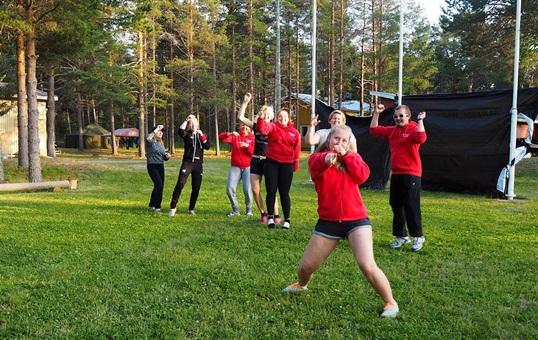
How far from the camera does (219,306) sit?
3.97m

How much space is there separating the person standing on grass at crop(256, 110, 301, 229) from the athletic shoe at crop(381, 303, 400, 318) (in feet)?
11.0

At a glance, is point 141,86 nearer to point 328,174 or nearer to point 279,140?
point 279,140

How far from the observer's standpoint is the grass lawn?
3582 millimetres

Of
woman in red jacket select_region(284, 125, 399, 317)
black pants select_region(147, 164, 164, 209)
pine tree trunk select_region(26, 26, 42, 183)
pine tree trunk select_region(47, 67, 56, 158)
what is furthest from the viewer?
pine tree trunk select_region(47, 67, 56, 158)

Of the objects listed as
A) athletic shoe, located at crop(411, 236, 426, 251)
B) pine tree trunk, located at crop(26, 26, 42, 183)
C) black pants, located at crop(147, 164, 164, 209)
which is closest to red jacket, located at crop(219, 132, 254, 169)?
black pants, located at crop(147, 164, 164, 209)

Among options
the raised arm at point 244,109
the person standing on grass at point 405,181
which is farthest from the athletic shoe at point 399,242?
the raised arm at point 244,109

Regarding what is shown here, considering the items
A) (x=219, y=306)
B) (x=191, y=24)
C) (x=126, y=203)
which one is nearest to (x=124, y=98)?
(x=191, y=24)

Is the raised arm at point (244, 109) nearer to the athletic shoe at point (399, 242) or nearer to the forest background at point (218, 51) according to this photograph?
the athletic shoe at point (399, 242)

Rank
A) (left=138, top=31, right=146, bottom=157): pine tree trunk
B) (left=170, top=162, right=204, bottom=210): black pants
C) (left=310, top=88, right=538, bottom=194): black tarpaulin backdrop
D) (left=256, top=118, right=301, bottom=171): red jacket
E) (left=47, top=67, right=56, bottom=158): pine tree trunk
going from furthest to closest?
(left=138, top=31, right=146, bottom=157): pine tree trunk
(left=47, top=67, right=56, bottom=158): pine tree trunk
(left=310, top=88, right=538, bottom=194): black tarpaulin backdrop
(left=170, top=162, right=204, bottom=210): black pants
(left=256, top=118, right=301, bottom=171): red jacket

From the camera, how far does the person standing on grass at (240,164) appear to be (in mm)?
8289

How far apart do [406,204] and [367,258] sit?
250 centimetres

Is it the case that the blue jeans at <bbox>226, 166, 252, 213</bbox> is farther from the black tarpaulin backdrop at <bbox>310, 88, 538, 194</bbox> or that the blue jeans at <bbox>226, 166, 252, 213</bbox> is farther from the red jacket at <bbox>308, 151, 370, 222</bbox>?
the black tarpaulin backdrop at <bbox>310, 88, 538, 194</bbox>

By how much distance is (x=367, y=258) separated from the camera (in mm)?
3662

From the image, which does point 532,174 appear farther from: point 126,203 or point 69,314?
point 69,314
